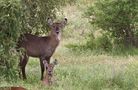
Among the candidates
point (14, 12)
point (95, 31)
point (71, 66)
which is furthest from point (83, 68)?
point (95, 31)

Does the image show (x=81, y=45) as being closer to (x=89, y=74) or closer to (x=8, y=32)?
(x=89, y=74)

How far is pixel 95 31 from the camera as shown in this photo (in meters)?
19.5

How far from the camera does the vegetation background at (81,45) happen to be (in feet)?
33.1

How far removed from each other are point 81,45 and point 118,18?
6.01ft

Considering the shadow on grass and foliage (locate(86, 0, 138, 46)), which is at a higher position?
foliage (locate(86, 0, 138, 46))

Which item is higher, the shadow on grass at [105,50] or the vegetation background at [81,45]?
the vegetation background at [81,45]

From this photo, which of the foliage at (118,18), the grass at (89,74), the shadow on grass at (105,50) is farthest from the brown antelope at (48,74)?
the foliage at (118,18)

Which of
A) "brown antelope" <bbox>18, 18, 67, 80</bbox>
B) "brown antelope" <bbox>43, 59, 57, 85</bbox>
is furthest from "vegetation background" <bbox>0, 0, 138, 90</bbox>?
"brown antelope" <bbox>18, 18, 67, 80</bbox>

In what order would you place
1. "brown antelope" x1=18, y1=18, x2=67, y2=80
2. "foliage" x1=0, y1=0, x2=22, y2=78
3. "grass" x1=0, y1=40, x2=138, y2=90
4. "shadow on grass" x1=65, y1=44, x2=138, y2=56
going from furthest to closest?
"shadow on grass" x1=65, y1=44, x2=138, y2=56 < "brown antelope" x1=18, y1=18, x2=67, y2=80 < "grass" x1=0, y1=40, x2=138, y2=90 < "foliage" x1=0, y1=0, x2=22, y2=78

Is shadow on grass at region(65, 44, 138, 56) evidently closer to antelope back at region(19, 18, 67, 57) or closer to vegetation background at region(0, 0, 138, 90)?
vegetation background at region(0, 0, 138, 90)

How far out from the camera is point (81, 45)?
17.7 m

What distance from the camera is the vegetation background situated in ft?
33.1

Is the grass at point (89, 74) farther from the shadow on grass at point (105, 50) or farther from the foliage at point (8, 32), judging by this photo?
the shadow on grass at point (105, 50)

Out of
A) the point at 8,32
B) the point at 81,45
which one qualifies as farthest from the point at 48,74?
the point at 81,45
